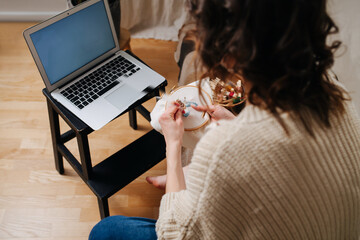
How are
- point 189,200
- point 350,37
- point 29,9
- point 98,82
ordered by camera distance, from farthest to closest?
point 29,9, point 350,37, point 98,82, point 189,200

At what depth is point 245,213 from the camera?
2.43ft

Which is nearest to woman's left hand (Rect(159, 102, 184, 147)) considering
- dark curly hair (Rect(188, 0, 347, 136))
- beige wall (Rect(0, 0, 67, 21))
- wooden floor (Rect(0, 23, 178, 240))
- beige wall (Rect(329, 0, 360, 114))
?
dark curly hair (Rect(188, 0, 347, 136))

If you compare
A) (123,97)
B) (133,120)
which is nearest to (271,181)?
(123,97)

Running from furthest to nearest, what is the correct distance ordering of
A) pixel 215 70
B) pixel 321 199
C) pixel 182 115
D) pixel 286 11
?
pixel 182 115
pixel 215 70
pixel 321 199
pixel 286 11

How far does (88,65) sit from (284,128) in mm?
803

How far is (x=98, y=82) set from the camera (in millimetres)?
1218

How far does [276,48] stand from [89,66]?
2.60 feet

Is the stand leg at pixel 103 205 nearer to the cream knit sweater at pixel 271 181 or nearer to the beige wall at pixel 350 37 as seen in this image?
the cream knit sweater at pixel 271 181

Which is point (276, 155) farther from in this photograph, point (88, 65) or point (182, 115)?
point (88, 65)

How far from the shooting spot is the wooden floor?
143 centimetres

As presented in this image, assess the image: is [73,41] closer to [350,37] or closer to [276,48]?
[276,48]

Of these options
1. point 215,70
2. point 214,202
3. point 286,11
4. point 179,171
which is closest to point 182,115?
point 179,171

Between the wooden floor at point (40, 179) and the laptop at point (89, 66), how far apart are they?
1.70 feet

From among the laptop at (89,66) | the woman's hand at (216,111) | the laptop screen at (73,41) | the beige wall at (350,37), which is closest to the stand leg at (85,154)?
the laptop at (89,66)
